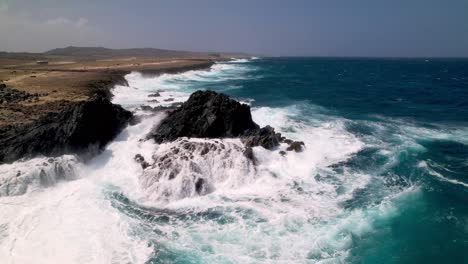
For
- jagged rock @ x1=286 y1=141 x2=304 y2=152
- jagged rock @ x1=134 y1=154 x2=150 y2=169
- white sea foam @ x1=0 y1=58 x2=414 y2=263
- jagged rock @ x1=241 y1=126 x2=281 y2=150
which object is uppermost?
jagged rock @ x1=241 y1=126 x2=281 y2=150

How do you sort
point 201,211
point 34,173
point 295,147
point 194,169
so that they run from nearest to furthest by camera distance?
1. point 201,211
2. point 34,173
3. point 194,169
4. point 295,147

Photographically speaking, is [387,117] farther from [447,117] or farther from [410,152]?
[410,152]

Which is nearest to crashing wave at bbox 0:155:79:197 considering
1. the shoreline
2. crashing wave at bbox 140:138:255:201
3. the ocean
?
the ocean

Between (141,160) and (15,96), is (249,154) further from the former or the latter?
(15,96)

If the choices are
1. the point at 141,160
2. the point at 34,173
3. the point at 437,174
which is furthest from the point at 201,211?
the point at 437,174

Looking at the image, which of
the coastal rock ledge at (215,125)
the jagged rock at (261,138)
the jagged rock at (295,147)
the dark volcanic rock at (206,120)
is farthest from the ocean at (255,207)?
the dark volcanic rock at (206,120)

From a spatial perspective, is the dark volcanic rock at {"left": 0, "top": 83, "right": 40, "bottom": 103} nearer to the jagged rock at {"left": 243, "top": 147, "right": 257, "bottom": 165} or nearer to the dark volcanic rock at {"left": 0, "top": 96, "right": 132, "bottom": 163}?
the dark volcanic rock at {"left": 0, "top": 96, "right": 132, "bottom": 163}

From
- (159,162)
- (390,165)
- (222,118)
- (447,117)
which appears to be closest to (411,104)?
(447,117)
